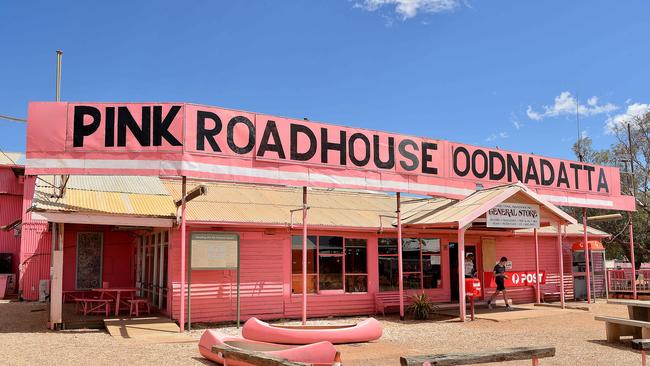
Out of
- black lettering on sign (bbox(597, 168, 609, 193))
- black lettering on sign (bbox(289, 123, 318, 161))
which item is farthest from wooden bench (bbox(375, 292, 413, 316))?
black lettering on sign (bbox(597, 168, 609, 193))

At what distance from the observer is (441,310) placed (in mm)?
17453

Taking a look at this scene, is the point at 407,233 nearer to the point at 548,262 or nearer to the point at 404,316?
the point at 404,316

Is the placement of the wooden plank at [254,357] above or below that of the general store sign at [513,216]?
below

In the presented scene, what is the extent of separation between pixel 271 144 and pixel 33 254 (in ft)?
40.3

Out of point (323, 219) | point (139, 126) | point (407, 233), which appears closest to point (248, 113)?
point (139, 126)

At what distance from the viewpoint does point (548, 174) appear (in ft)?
63.9

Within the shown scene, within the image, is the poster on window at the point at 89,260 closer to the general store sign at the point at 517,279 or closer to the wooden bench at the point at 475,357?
the general store sign at the point at 517,279

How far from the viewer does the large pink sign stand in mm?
12867

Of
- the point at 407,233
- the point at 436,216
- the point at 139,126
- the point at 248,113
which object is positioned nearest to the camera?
the point at 139,126

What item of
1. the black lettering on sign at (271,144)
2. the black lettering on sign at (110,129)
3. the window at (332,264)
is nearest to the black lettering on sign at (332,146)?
the black lettering on sign at (271,144)

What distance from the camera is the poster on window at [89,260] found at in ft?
67.1

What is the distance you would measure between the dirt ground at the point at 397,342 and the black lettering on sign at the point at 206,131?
422 centimetres

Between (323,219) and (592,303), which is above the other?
(323,219)

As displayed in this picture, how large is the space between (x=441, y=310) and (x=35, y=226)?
14.9 m
